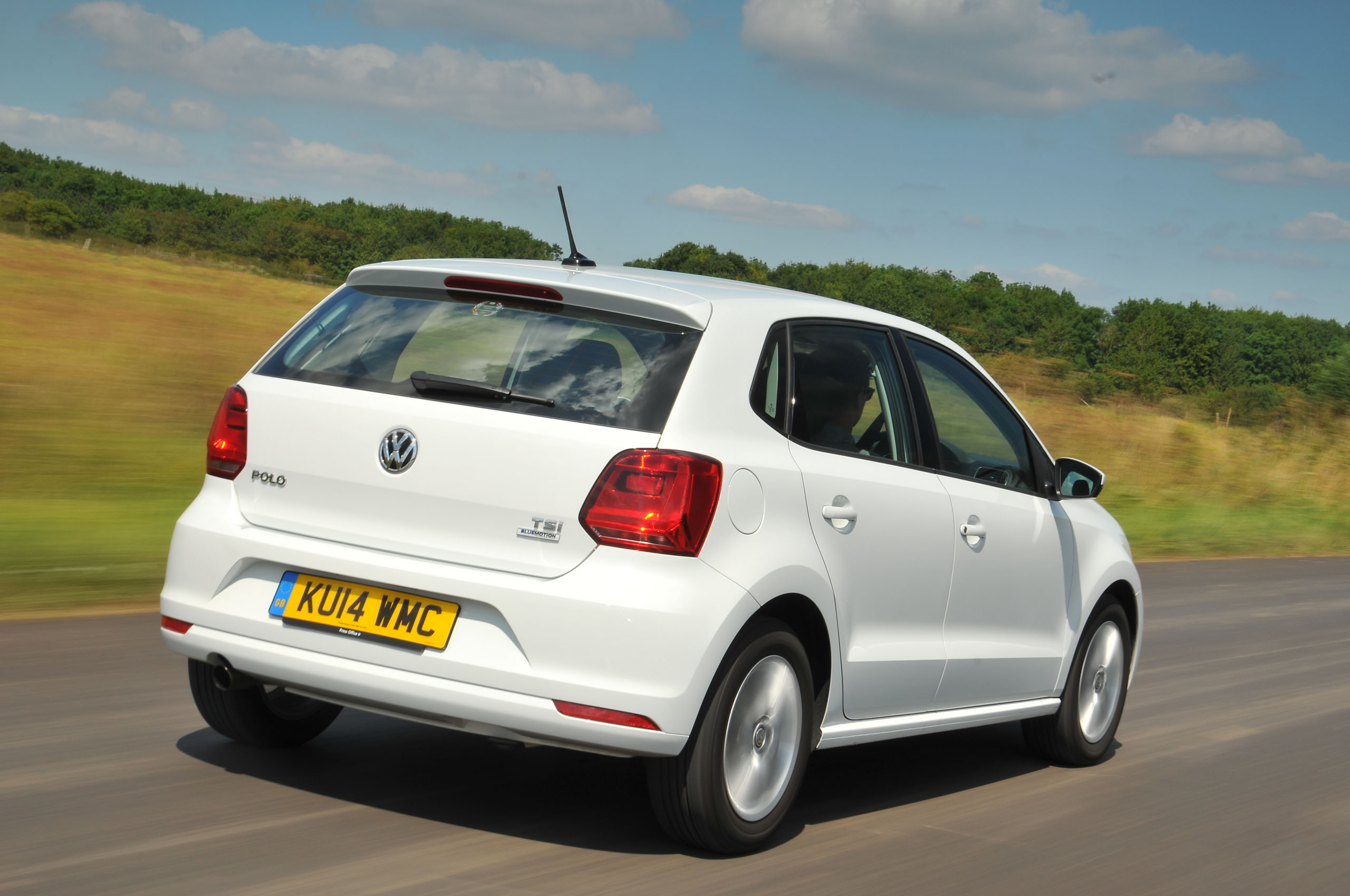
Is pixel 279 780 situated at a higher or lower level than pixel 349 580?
lower

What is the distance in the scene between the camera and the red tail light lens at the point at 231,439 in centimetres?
438

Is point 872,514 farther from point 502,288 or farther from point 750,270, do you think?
point 750,270

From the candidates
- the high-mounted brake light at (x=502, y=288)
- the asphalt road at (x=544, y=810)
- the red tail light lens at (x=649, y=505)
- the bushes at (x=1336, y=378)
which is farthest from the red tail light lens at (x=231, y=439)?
the bushes at (x=1336, y=378)

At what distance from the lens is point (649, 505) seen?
386 centimetres

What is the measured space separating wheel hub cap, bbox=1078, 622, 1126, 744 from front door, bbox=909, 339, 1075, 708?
0.34m

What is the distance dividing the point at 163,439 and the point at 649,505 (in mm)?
10778

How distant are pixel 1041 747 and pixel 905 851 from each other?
1844 millimetres

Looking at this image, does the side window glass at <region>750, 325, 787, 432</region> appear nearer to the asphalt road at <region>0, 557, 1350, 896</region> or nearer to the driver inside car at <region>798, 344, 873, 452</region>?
the driver inside car at <region>798, 344, 873, 452</region>

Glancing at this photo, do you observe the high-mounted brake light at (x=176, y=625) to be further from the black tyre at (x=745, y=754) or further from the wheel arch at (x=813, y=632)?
the wheel arch at (x=813, y=632)

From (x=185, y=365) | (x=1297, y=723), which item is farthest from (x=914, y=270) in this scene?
(x=1297, y=723)

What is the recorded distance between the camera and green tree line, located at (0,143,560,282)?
3503cm

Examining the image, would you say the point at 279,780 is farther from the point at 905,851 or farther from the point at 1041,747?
the point at 1041,747

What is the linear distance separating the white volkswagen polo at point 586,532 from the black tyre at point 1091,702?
1192 millimetres

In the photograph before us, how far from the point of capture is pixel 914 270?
184 ft
